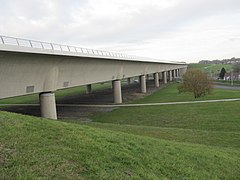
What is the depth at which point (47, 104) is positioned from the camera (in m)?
23.7

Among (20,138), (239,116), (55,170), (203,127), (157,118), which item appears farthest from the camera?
(157,118)

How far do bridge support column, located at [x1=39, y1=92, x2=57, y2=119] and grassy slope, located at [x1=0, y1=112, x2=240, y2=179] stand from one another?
46.9 feet

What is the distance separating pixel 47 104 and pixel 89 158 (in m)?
18.2

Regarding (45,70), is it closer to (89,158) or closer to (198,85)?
(89,158)

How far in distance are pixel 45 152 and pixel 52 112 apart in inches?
721

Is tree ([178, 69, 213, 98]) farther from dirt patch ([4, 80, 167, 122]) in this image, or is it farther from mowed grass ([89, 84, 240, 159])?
mowed grass ([89, 84, 240, 159])

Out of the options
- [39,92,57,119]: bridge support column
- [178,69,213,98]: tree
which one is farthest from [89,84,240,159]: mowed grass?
[178,69,213,98]: tree

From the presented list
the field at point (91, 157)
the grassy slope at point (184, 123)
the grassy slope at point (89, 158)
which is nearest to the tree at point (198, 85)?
the grassy slope at point (184, 123)

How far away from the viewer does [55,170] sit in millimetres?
5672

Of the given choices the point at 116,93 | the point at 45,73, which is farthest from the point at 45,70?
the point at 116,93

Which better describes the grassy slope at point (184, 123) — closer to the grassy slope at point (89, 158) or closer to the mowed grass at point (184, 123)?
the mowed grass at point (184, 123)

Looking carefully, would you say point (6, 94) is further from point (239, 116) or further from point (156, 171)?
point (239, 116)

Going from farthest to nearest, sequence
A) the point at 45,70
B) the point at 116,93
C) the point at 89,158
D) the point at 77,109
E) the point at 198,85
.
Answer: the point at 116,93 < the point at 198,85 < the point at 77,109 < the point at 45,70 < the point at 89,158

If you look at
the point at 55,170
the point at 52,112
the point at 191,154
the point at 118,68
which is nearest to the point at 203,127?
the point at 191,154
